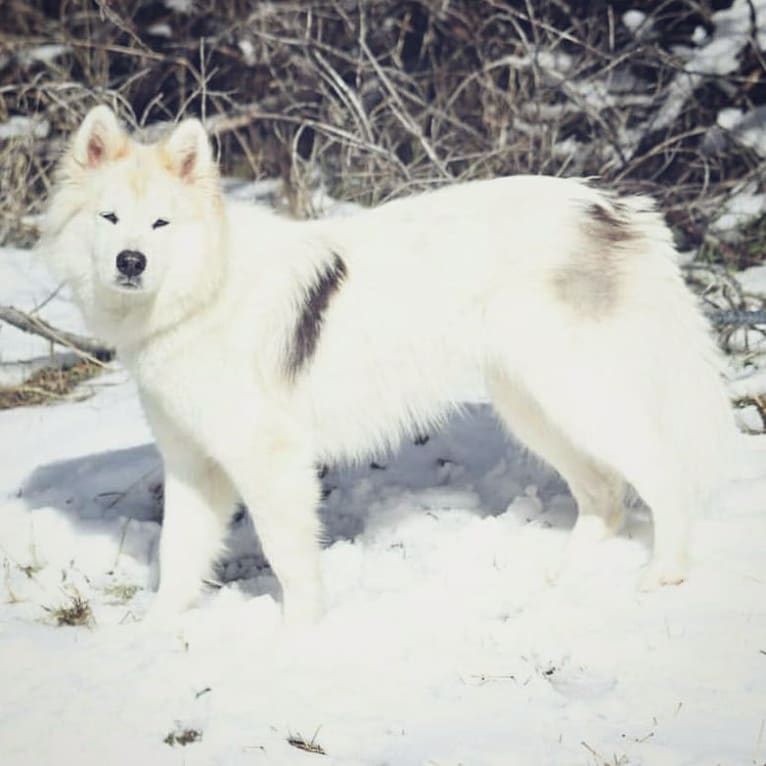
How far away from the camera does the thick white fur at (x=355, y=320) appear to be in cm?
414

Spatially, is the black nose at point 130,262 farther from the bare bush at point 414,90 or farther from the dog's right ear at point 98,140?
the bare bush at point 414,90

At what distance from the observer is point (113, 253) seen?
3979mm

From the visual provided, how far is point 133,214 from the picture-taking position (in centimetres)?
403

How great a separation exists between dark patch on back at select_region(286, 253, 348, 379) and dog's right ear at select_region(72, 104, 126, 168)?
885 millimetres

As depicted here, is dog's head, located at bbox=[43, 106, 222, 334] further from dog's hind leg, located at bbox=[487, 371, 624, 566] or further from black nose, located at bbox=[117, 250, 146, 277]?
dog's hind leg, located at bbox=[487, 371, 624, 566]

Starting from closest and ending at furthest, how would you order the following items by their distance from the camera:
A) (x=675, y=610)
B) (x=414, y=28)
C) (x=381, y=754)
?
(x=381, y=754) → (x=675, y=610) → (x=414, y=28)

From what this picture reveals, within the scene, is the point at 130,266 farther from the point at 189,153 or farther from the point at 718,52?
the point at 718,52

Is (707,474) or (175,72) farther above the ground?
(175,72)

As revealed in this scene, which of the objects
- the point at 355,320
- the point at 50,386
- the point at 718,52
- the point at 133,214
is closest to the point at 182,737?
the point at 355,320

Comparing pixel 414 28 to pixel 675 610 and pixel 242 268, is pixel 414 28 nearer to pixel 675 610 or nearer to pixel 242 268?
pixel 242 268

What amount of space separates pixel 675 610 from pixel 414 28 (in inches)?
247

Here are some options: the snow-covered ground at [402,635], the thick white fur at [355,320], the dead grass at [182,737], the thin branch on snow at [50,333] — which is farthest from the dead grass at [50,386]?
the dead grass at [182,737]

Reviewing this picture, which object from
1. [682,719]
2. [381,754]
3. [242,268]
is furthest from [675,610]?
[242,268]

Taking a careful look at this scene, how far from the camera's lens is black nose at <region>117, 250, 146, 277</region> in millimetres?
3961
